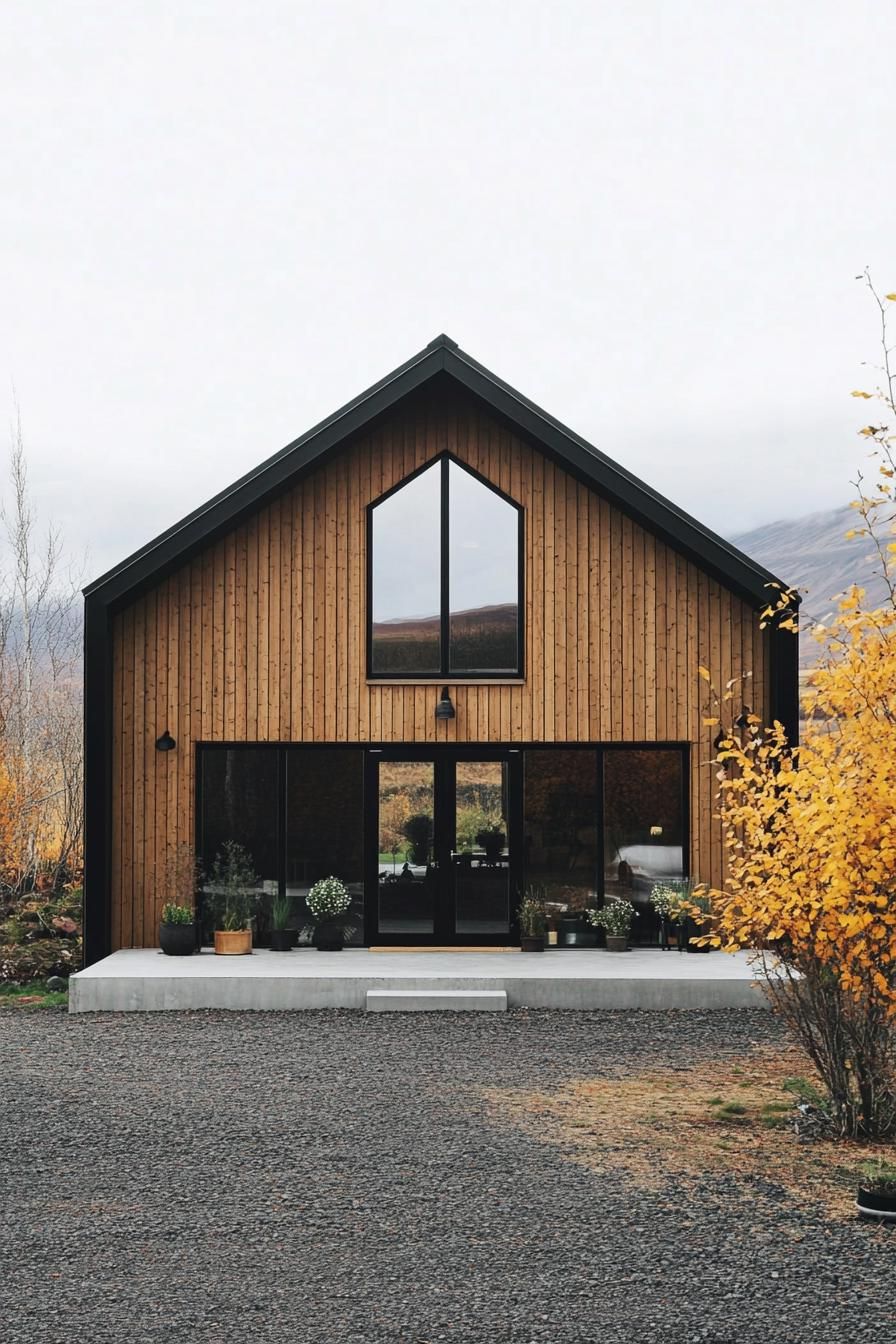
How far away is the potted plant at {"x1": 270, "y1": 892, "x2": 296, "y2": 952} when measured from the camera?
14180 millimetres

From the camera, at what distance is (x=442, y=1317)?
17.0 ft

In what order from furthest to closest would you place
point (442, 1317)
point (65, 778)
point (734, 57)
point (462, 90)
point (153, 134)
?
point (153, 134)
point (462, 90)
point (734, 57)
point (65, 778)
point (442, 1317)

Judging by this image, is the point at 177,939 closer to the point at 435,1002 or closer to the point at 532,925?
the point at 435,1002

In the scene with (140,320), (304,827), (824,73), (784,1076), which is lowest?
(784,1076)

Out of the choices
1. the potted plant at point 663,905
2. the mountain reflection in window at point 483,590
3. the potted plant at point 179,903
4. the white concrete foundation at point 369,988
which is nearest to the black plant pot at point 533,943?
the potted plant at point 663,905

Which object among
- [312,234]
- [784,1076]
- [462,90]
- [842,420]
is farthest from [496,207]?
[784,1076]

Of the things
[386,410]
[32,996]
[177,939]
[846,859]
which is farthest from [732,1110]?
[386,410]

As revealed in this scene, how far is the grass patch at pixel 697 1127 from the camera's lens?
713cm

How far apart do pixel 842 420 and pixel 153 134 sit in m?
85.2

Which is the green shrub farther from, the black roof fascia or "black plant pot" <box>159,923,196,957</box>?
the black roof fascia

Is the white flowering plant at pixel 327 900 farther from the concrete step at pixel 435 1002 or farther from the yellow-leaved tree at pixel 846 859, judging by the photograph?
the yellow-leaved tree at pixel 846 859

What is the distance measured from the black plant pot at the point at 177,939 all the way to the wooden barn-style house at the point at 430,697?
581 millimetres

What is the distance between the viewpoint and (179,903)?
557 inches

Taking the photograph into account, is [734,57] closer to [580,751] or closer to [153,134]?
[153,134]
